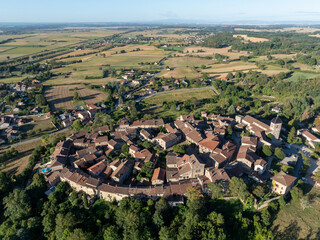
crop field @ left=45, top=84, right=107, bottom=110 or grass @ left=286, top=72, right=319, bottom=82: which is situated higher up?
grass @ left=286, top=72, right=319, bottom=82

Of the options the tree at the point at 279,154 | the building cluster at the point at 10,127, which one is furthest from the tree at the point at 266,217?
the building cluster at the point at 10,127

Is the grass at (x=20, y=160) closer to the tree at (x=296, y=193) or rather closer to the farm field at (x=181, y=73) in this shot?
the tree at (x=296, y=193)

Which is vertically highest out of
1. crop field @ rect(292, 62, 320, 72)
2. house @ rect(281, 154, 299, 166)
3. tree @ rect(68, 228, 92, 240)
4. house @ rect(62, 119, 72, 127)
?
tree @ rect(68, 228, 92, 240)

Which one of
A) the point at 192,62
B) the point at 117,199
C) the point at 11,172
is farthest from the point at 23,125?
the point at 192,62

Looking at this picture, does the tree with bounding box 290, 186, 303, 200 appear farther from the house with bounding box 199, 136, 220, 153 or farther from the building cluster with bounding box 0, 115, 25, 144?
the building cluster with bounding box 0, 115, 25, 144

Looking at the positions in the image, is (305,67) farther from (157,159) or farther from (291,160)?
(157,159)

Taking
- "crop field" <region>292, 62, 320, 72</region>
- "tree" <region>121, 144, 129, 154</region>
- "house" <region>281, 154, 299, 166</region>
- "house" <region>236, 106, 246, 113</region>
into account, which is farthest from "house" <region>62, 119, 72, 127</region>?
"crop field" <region>292, 62, 320, 72</region>

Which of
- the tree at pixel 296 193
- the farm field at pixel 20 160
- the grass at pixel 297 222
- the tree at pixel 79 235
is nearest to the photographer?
the tree at pixel 79 235
